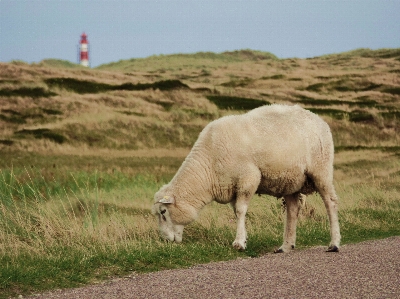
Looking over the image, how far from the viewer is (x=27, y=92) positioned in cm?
4362

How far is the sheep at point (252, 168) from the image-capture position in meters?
11.8

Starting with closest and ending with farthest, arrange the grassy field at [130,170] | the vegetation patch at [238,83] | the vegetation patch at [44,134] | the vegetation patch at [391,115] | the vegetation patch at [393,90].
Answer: the grassy field at [130,170] < the vegetation patch at [44,134] < the vegetation patch at [391,115] < the vegetation patch at [393,90] < the vegetation patch at [238,83]

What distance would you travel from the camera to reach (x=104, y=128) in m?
35.2

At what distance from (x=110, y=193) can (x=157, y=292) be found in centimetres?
1249

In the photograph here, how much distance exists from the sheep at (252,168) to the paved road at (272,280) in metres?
1.49

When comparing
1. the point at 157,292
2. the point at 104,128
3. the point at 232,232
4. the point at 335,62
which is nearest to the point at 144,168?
the point at 104,128

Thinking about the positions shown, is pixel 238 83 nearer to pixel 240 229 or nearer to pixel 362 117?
pixel 362 117

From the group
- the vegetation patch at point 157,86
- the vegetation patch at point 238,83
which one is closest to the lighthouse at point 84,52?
the vegetation patch at point 238,83

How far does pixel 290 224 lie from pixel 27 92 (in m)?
33.9

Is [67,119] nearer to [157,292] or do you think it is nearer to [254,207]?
[254,207]

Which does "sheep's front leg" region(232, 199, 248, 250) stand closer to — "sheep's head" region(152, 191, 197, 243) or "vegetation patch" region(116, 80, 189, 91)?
"sheep's head" region(152, 191, 197, 243)

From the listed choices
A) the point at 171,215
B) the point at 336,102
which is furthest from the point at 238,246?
the point at 336,102

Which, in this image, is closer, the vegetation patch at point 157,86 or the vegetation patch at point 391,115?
the vegetation patch at point 391,115

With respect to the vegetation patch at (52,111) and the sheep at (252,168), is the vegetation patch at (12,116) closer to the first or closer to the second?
the vegetation patch at (52,111)
